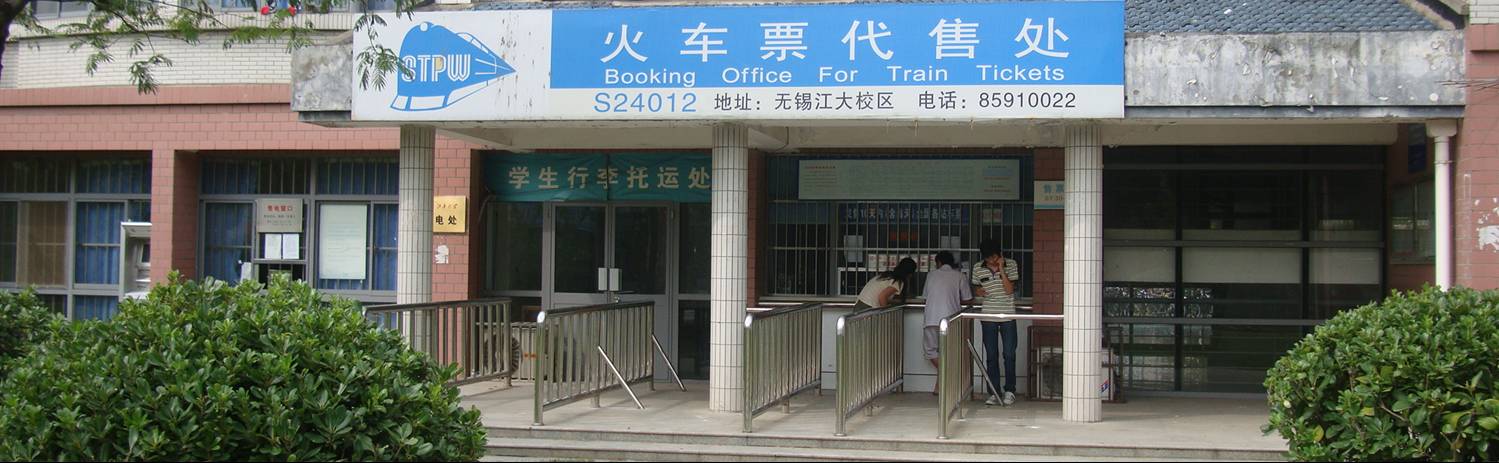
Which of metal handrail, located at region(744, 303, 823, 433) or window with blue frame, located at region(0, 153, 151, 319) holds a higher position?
window with blue frame, located at region(0, 153, 151, 319)

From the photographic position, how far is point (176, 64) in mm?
14758

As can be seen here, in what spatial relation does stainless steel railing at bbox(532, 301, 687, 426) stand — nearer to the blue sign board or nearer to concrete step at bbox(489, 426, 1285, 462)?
concrete step at bbox(489, 426, 1285, 462)

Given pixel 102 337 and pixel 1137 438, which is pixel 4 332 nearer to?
pixel 102 337

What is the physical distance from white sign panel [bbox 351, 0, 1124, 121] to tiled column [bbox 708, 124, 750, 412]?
663 mm

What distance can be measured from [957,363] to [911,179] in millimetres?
2953

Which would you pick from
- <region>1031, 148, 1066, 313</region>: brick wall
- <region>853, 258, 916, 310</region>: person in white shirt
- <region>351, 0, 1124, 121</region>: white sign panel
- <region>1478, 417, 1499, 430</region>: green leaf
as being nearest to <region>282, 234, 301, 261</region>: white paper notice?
<region>351, 0, 1124, 121</region>: white sign panel

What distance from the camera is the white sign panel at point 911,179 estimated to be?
1361 cm

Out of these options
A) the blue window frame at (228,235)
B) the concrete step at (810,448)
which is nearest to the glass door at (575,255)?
the blue window frame at (228,235)

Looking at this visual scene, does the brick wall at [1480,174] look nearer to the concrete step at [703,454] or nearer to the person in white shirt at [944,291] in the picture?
the concrete step at [703,454]

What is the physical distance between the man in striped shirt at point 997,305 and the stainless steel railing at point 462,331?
14.7 ft

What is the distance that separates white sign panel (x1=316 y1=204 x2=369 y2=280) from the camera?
48.9 ft

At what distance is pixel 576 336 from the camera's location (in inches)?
450

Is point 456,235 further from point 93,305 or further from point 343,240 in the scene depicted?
point 93,305

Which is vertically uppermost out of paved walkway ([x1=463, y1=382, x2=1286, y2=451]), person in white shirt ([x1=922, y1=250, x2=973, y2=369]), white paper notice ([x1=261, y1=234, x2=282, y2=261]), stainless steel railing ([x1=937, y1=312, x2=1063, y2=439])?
white paper notice ([x1=261, y1=234, x2=282, y2=261])
